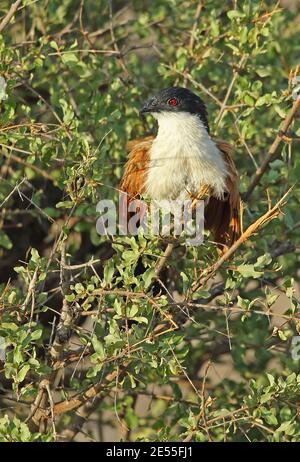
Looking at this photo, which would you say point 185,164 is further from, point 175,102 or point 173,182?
point 175,102

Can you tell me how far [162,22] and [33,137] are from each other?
1.46 m

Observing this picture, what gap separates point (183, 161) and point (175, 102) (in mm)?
252

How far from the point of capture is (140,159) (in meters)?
3.59

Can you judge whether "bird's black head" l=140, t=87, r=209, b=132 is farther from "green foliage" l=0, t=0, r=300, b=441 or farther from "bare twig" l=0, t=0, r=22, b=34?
"bare twig" l=0, t=0, r=22, b=34

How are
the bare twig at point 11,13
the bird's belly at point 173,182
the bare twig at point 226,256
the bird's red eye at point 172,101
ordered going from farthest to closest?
the bird's red eye at point 172,101, the bird's belly at point 173,182, the bare twig at point 11,13, the bare twig at point 226,256

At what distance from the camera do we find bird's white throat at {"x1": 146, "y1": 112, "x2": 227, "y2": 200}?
3500mm

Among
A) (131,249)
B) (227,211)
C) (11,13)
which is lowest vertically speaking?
(227,211)

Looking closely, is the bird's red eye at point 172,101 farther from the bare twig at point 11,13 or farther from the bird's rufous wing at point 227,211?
the bare twig at point 11,13

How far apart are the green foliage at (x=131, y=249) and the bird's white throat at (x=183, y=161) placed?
0.11 metres

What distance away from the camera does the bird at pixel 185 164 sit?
138 inches

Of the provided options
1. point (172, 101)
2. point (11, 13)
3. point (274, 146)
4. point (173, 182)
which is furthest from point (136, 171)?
point (11, 13)

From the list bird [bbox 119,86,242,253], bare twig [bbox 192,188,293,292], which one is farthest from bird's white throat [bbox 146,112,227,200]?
bare twig [bbox 192,188,293,292]

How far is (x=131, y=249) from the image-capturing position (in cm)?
293

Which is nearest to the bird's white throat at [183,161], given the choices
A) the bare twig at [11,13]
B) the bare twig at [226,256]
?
the bare twig at [226,256]
